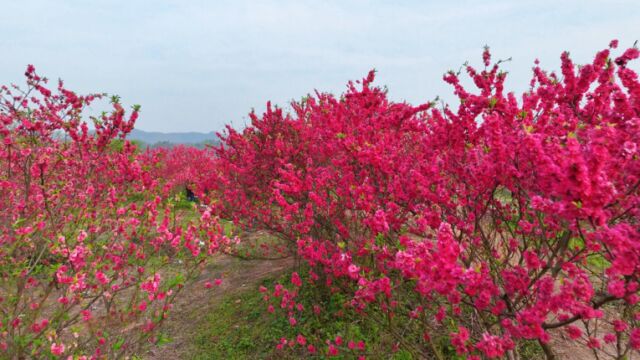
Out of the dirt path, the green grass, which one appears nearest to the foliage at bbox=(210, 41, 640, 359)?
the green grass

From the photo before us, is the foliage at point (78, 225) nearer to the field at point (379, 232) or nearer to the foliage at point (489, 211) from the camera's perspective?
the field at point (379, 232)

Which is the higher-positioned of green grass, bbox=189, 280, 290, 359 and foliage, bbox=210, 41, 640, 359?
foliage, bbox=210, 41, 640, 359

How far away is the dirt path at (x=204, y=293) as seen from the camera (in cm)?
536

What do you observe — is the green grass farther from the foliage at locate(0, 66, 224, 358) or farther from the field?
the foliage at locate(0, 66, 224, 358)

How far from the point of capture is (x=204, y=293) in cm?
706

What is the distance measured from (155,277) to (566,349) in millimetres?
4927

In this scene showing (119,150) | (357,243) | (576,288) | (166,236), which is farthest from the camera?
(119,150)

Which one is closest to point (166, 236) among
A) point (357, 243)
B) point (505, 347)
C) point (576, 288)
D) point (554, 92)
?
point (357, 243)

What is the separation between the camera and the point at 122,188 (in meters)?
5.46

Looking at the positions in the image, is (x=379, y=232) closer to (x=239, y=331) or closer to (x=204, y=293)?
(x=239, y=331)

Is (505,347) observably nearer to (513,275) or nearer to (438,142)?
(513,275)

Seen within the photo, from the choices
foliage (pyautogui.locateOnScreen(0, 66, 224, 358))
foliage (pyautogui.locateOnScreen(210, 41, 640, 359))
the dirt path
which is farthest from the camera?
the dirt path

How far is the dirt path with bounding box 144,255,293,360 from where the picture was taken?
536 cm

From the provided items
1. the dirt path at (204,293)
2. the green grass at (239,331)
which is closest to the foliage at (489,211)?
the green grass at (239,331)
